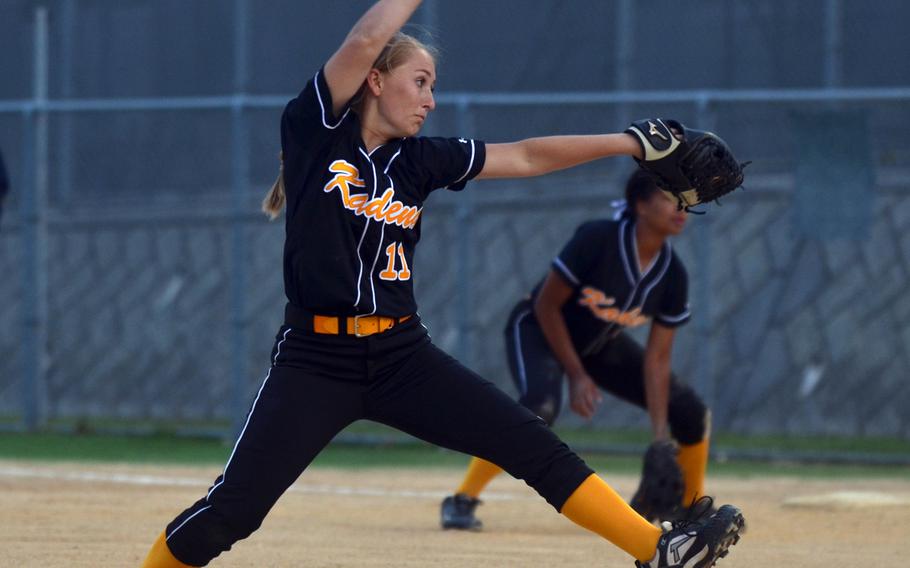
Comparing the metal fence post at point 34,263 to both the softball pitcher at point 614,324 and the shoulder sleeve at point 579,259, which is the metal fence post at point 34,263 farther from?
the shoulder sleeve at point 579,259

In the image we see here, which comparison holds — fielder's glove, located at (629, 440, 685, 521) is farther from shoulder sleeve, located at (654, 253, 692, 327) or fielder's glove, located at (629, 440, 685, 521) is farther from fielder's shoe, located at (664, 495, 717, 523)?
fielder's shoe, located at (664, 495, 717, 523)

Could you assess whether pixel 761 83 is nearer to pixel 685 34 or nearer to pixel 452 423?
pixel 685 34

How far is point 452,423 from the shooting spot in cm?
480

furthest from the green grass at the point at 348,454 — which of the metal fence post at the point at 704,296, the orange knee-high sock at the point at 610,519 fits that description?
the orange knee-high sock at the point at 610,519

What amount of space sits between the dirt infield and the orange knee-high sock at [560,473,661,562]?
119cm

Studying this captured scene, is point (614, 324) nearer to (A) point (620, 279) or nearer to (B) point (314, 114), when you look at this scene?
(A) point (620, 279)

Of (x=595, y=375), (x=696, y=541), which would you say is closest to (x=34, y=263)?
(x=595, y=375)

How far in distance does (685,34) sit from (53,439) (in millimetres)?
5276

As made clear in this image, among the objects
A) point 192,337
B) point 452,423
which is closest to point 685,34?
point 192,337

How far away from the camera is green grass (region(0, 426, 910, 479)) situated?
32.4 ft

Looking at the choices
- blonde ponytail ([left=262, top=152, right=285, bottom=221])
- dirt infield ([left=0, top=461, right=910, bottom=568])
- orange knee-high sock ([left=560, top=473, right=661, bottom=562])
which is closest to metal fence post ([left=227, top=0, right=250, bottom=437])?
dirt infield ([left=0, top=461, right=910, bottom=568])

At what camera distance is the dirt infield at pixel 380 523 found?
6156mm

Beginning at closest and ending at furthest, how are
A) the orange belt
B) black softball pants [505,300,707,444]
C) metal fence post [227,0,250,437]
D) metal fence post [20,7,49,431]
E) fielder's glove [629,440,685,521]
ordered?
the orange belt, fielder's glove [629,440,685,521], black softball pants [505,300,707,444], metal fence post [227,0,250,437], metal fence post [20,7,49,431]

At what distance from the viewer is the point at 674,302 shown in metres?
7.27
